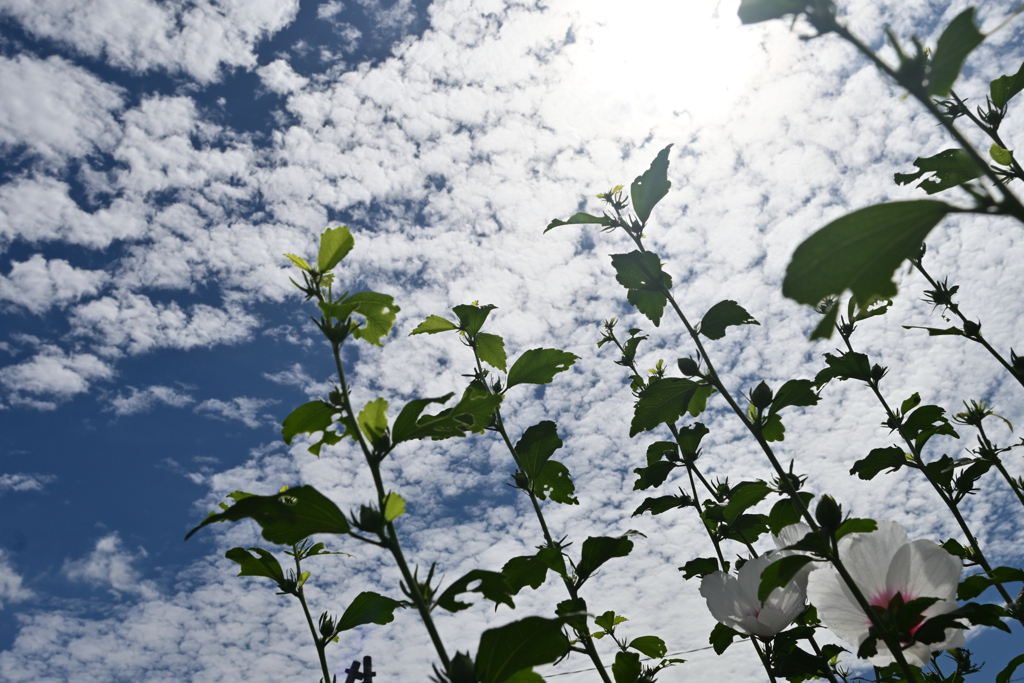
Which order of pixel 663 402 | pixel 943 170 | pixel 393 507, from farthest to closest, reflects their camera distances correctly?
pixel 943 170 → pixel 663 402 → pixel 393 507

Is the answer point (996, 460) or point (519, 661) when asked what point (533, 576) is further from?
point (996, 460)

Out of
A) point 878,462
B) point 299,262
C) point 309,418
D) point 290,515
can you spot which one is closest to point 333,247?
point 299,262

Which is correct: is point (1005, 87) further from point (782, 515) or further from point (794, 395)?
point (782, 515)

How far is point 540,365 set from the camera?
115 inches

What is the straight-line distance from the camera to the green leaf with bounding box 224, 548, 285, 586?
2.07 m

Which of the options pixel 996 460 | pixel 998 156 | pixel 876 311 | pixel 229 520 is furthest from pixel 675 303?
pixel 996 460

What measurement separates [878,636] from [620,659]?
1.31 m

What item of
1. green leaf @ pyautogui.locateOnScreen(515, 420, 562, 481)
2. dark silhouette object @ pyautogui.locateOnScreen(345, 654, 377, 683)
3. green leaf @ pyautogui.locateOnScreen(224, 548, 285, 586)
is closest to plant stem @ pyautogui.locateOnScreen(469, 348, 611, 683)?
green leaf @ pyautogui.locateOnScreen(515, 420, 562, 481)

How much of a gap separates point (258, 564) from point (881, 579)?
214 centimetres

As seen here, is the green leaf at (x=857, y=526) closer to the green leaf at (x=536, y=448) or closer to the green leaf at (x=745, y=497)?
the green leaf at (x=745, y=497)

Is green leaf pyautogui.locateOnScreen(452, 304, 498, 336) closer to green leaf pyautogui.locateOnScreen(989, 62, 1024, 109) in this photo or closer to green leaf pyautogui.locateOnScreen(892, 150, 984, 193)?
green leaf pyautogui.locateOnScreen(892, 150, 984, 193)

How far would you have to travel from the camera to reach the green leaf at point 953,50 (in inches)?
37.8

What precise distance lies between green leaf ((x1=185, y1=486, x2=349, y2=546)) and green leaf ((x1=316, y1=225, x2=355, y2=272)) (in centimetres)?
80

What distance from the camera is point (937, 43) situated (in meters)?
1.00
